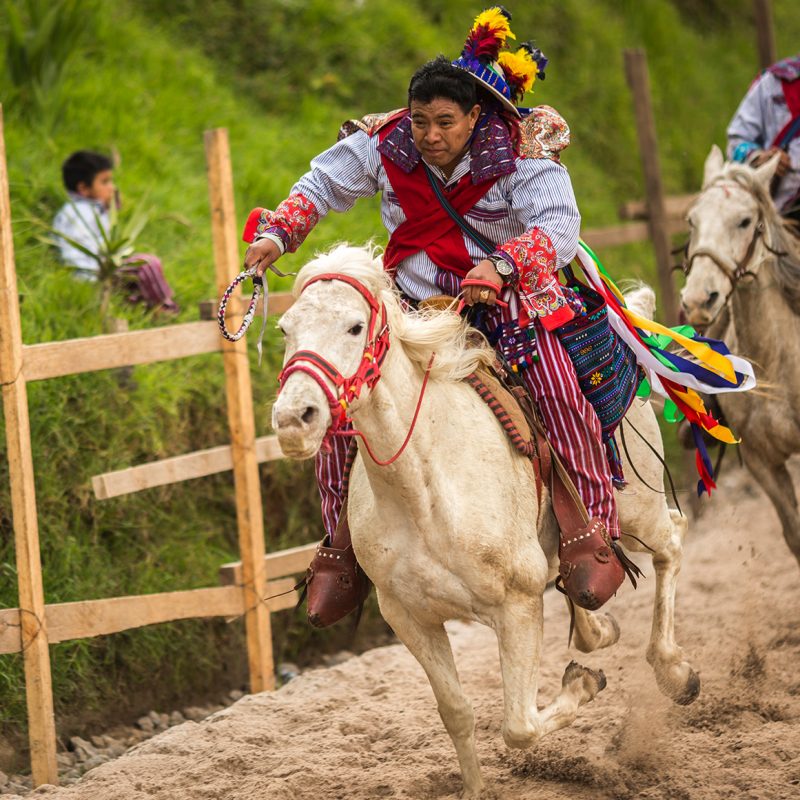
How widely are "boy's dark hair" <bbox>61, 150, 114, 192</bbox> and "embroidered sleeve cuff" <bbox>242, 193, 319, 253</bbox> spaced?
3.52 metres

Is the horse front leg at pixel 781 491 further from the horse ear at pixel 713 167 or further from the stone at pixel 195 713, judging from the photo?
the stone at pixel 195 713

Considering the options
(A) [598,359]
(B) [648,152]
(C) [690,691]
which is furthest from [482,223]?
(B) [648,152]

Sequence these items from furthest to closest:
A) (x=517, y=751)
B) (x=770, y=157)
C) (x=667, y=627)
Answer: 1. (x=770, y=157)
2. (x=667, y=627)
3. (x=517, y=751)

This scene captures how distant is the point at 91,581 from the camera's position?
5984 millimetres

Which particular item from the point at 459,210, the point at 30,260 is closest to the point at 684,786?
the point at 459,210

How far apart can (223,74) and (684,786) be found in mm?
8559

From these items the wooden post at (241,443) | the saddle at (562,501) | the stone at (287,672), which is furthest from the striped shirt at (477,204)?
the stone at (287,672)

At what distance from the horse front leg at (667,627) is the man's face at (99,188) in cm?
400

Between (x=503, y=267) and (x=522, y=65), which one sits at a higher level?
(x=522, y=65)

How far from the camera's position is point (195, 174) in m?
9.22

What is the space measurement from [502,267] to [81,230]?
414 cm

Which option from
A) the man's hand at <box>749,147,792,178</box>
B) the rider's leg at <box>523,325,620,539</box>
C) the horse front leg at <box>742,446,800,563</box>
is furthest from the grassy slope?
the rider's leg at <box>523,325,620,539</box>

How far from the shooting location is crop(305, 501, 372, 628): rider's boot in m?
4.20

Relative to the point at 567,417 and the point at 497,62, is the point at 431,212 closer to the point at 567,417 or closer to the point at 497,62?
the point at 497,62
